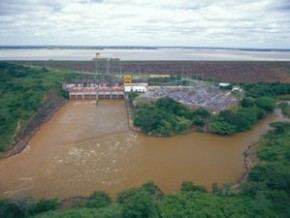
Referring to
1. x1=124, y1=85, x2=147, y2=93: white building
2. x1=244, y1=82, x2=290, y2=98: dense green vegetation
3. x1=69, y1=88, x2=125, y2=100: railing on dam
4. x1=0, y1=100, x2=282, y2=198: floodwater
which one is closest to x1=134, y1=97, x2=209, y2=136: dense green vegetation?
x1=0, y1=100, x2=282, y2=198: floodwater

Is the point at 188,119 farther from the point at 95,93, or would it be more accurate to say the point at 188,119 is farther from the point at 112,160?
the point at 95,93

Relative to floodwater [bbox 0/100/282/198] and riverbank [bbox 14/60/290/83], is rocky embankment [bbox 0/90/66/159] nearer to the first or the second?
floodwater [bbox 0/100/282/198]

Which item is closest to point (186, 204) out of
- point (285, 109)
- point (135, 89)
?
point (285, 109)

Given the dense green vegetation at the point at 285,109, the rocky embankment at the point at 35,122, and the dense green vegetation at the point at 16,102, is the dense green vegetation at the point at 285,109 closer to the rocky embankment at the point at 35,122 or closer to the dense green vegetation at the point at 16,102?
the rocky embankment at the point at 35,122

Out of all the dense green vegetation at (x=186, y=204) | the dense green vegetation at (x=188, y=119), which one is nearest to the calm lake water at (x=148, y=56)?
the dense green vegetation at (x=188, y=119)

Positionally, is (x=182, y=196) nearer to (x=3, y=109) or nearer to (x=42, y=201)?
(x=42, y=201)

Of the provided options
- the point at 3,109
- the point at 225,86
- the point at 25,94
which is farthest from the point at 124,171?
the point at 225,86
